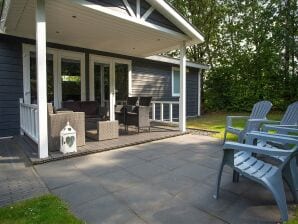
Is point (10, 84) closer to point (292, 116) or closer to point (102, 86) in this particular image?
point (102, 86)

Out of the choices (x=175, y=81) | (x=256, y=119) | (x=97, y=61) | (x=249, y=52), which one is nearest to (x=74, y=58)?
(x=97, y=61)

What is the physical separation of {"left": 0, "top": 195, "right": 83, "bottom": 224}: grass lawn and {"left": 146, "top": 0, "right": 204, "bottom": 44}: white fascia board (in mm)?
4201

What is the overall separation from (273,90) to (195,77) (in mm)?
4251

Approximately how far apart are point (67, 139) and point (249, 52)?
11.1 metres

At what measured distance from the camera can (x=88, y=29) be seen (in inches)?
197

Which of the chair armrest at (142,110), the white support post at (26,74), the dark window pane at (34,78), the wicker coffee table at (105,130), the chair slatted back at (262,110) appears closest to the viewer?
the chair slatted back at (262,110)

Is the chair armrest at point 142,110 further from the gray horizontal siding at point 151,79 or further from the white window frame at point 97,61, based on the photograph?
the gray horizontal siding at point 151,79

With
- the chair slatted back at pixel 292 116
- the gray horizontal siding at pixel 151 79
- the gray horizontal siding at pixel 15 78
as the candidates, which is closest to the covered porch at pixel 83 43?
the gray horizontal siding at pixel 15 78

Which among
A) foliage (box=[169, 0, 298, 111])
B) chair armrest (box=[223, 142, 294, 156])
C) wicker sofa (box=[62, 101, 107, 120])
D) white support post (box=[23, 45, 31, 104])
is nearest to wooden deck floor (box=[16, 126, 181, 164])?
wicker sofa (box=[62, 101, 107, 120])

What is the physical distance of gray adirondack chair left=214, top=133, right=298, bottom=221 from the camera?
6.22ft

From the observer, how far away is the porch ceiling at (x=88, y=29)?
12.9 feet

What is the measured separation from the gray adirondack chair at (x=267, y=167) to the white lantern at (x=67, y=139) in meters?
2.56

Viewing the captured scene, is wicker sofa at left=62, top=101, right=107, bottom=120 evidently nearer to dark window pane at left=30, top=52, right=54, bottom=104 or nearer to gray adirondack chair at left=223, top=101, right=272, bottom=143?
dark window pane at left=30, top=52, right=54, bottom=104

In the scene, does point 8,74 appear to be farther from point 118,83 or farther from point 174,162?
point 174,162
